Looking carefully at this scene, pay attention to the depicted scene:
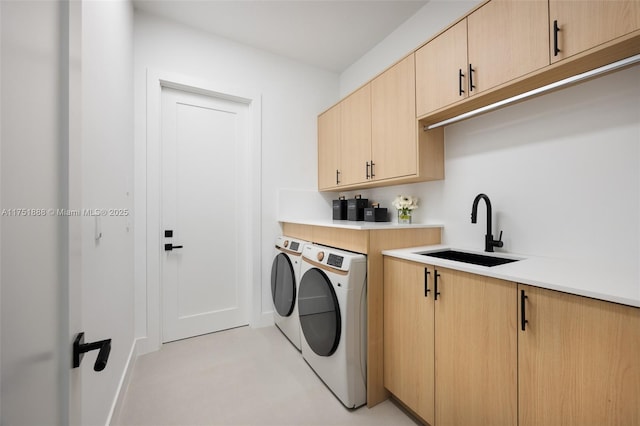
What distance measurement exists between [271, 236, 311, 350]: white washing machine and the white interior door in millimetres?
383

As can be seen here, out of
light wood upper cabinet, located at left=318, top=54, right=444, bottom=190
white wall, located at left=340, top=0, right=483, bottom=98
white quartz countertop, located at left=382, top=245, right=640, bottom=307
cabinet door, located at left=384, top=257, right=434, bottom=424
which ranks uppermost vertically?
white wall, located at left=340, top=0, right=483, bottom=98

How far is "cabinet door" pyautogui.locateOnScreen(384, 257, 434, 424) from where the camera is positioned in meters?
1.44

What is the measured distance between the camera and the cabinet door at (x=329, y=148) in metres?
2.80

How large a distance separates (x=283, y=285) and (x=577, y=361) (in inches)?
79.3

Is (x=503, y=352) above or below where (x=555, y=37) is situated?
below

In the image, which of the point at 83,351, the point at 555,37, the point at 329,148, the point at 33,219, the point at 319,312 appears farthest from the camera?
the point at 329,148

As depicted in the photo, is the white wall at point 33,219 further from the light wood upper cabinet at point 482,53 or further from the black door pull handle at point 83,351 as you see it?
the light wood upper cabinet at point 482,53

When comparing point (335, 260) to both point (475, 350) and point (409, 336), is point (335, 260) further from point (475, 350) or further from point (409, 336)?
point (475, 350)

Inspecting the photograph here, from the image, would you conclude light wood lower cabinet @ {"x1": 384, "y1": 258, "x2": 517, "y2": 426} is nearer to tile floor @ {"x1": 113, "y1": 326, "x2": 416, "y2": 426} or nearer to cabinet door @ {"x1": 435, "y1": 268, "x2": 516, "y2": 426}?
cabinet door @ {"x1": 435, "y1": 268, "x2": 516, "y2": 426}

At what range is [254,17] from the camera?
2.36 meters

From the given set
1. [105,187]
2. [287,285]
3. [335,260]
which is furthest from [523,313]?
[105,187]

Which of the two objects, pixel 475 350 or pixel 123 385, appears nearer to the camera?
pixel 475 350

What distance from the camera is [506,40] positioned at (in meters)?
1.37

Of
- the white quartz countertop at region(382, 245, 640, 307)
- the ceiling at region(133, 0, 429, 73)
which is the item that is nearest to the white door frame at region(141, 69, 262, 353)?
the ceiling at region(133, 0, 429, 73)
